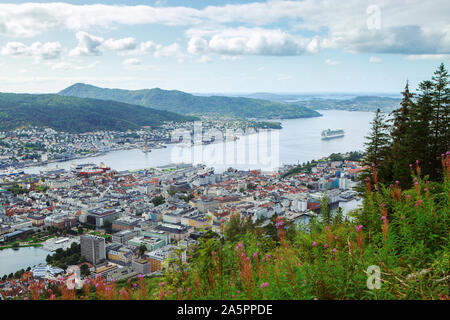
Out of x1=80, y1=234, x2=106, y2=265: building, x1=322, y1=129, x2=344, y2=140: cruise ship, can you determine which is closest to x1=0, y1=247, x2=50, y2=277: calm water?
x1=80, y1=234, x2=106, y2=265: building

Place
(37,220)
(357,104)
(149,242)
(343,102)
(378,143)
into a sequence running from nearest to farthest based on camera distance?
1. (378,143)
2. (149,242)
3. (37,220)
4. (357,104)
5. (343,102)

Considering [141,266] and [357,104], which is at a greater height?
[357,104]

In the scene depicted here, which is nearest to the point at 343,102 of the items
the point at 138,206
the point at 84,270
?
the point at 138,206

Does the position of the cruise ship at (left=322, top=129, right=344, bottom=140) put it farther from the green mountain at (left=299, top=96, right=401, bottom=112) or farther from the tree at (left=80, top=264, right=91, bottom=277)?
the tree at (left=80, top=264, right=91, bottom=277)

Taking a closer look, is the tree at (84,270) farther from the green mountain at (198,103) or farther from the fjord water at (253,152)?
the green mountain at (198,103)

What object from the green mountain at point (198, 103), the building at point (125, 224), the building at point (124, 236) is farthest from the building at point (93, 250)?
the green mountain at point (198, 103)

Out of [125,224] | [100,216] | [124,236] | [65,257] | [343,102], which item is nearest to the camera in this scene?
[65,257]

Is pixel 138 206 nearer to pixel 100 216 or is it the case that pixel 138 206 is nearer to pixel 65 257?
pixel 100 216

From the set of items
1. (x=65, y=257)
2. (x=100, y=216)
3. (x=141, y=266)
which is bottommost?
(x=100, y=216)
